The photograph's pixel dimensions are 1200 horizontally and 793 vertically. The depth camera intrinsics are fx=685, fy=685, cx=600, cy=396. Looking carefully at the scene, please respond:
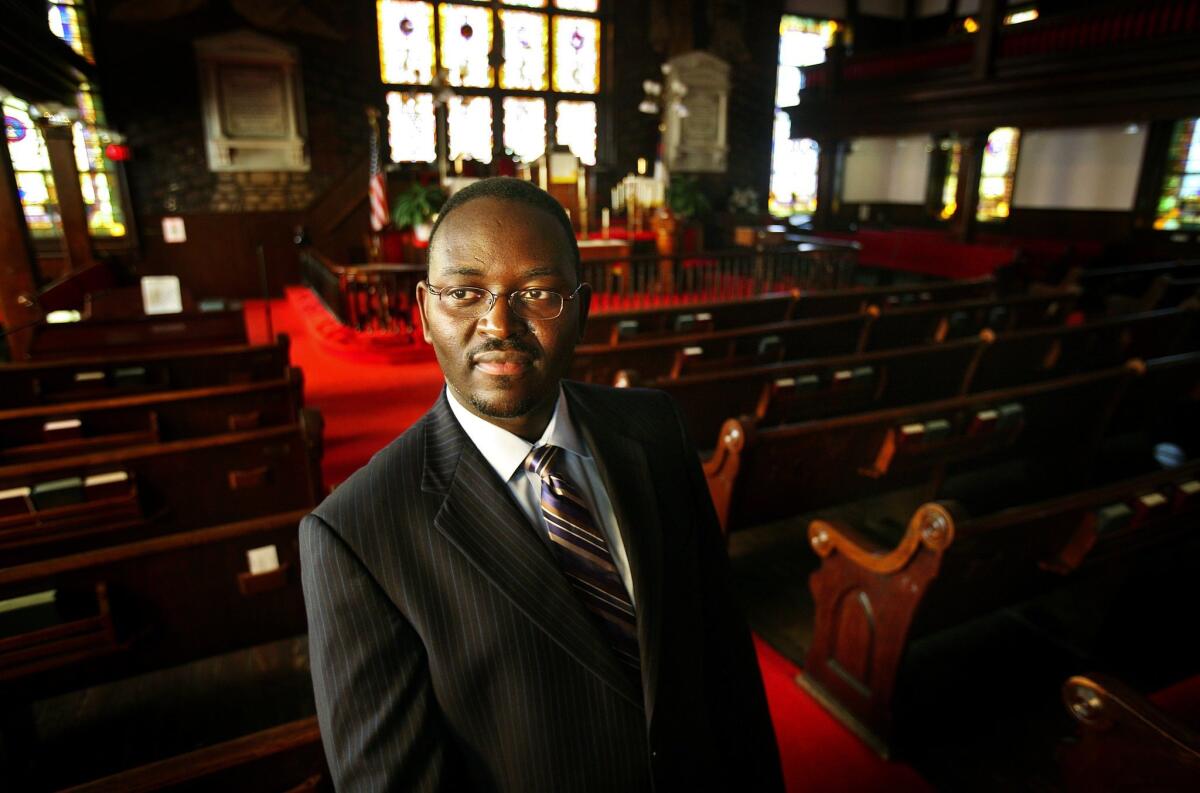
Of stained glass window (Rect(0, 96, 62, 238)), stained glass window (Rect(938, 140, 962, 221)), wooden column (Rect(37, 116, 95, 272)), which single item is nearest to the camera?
wooden column (Rect(37, 116, 95, 272))

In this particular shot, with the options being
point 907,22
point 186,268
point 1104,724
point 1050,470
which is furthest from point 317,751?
point 907,22

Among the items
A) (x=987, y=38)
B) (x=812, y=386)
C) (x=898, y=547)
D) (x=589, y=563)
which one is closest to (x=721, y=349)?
(x=812, y=386)

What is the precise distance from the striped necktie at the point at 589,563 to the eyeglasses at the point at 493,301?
0.65 feet

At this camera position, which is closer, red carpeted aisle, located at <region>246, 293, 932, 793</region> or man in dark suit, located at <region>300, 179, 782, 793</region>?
man in dark suit, located at <region>300, 179, 782, 793</region>

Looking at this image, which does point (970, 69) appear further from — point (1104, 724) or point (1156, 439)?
point (1104, 724)

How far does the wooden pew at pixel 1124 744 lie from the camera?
4.24 ft

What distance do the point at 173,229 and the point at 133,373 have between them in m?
6.74

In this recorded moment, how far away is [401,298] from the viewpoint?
6754 millimetres

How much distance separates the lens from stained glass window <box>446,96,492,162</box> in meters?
11.6

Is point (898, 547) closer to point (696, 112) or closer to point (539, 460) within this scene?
point (539, 460)

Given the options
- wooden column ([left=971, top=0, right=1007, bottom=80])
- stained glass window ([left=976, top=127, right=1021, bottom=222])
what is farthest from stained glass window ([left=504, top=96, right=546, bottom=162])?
stained glass window ([left=976, top=127, right=1021, bottom=222])

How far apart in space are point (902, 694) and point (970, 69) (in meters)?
10.6

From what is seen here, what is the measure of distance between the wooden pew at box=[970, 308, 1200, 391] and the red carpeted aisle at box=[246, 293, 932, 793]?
2.90 metres

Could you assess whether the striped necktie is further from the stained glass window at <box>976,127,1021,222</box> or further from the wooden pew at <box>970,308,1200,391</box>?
the stained glass window at <box>976,127,1021,222</box>
